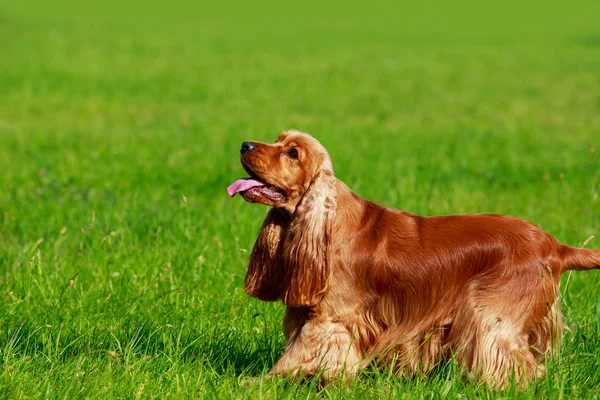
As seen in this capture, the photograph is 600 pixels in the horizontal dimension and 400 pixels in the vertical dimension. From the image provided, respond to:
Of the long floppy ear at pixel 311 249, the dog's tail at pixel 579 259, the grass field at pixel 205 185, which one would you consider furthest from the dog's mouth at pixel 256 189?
the dog's tail at pixel 579 259

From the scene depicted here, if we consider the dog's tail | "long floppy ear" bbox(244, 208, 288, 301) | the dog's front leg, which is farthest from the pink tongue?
the dog's tail

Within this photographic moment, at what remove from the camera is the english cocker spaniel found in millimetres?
3748

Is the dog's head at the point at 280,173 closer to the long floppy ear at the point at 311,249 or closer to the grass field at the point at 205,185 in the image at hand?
the long floppy ear at the point at 311,249

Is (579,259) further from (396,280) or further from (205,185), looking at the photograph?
(205,185)

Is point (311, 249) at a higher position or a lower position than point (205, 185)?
higher

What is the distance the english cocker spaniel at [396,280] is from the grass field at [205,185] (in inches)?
5.1

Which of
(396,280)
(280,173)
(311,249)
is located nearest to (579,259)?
(396,280)

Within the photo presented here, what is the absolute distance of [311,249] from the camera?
150 inches

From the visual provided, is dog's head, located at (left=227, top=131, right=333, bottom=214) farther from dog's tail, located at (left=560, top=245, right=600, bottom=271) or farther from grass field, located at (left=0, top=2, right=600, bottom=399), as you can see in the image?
dog's tail, located at (left=560, top=245, right=600, bottom=271)

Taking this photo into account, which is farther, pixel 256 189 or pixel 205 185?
pixel 205 185

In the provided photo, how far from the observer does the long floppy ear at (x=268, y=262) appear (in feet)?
13.4

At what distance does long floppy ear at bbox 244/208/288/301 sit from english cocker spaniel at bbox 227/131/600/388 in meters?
0.06

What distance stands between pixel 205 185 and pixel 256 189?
4.52 metres

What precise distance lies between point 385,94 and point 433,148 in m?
7.59
